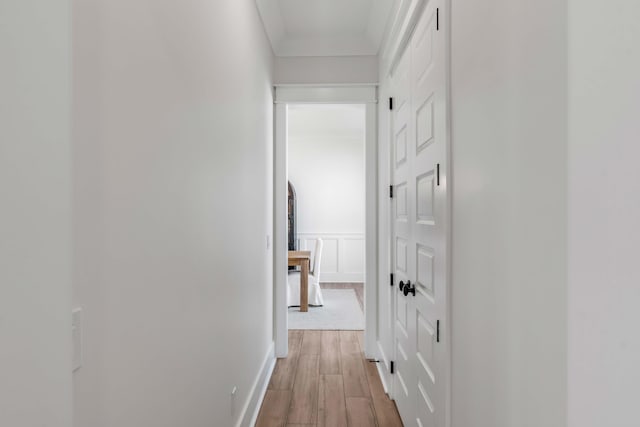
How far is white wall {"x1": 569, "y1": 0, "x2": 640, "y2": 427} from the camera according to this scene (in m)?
0.71

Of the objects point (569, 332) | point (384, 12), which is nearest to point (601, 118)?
point (569, 332)

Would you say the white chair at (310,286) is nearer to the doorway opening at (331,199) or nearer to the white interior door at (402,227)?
the doorway opening at (331,199)

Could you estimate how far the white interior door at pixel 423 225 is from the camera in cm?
158

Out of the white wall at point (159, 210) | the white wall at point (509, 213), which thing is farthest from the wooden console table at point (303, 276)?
the white wall at point (509, 213)

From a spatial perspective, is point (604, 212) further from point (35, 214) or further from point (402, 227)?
point (402, 227)

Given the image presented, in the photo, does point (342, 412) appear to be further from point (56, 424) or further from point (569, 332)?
point (56, 424)

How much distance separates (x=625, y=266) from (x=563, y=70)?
1.23 ft

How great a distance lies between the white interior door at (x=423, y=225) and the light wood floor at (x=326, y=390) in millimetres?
219

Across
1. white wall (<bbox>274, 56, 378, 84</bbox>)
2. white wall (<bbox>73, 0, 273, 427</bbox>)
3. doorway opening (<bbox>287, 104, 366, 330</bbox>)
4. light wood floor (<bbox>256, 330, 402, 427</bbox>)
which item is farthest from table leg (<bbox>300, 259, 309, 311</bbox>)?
white wall (<bbox>73, 0, 273, 427</bbox>)

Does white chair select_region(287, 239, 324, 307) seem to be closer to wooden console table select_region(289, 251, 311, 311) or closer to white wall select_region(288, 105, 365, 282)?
wooden console table select_region(289, 251, 311, 311)

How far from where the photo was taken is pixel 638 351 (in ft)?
2.35

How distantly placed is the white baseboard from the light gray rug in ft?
3.92

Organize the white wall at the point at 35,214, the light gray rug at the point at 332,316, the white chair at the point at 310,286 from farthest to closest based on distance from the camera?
the white chair at the point at 310,286
the light gray rug at the point at 332,316
the white wall at the point at 35,214

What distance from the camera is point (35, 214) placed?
0.48 meters
